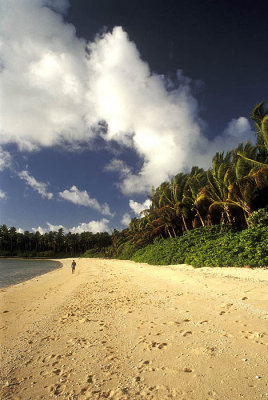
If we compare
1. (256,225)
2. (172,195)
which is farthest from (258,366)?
(172,195)

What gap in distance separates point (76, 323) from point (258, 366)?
3.77 meters

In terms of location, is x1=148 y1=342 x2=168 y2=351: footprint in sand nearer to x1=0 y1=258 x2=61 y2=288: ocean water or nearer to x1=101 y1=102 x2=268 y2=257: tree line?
x1=101 y1=102 x2=268 y2=257: tree line

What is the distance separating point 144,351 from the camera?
3.10 meters

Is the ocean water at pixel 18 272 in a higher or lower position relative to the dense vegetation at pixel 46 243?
lower

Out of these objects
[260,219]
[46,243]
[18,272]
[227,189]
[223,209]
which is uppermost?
[46,243]

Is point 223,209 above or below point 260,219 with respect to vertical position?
above

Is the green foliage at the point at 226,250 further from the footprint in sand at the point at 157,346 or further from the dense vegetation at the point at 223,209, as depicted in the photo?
the footprint in sand at the point at 157,346

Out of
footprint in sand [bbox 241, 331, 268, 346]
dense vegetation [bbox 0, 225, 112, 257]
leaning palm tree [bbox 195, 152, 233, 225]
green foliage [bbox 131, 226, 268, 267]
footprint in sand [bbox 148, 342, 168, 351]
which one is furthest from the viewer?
dense vegetation [bbox 0, 225, 112, 257]

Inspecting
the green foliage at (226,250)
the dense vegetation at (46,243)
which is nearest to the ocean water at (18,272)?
the green foliage at (226,250)

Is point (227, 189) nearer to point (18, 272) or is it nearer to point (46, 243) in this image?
point (18, 272)

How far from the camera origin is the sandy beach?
2.27 m

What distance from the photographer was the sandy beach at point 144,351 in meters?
2.27

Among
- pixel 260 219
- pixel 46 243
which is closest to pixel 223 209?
pixel 260 219

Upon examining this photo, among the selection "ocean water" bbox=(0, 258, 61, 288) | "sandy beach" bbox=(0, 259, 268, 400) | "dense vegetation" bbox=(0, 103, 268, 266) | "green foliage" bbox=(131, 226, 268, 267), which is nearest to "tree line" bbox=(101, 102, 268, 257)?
"dense vegetation" bbox=(0, 103, 268, 266)
